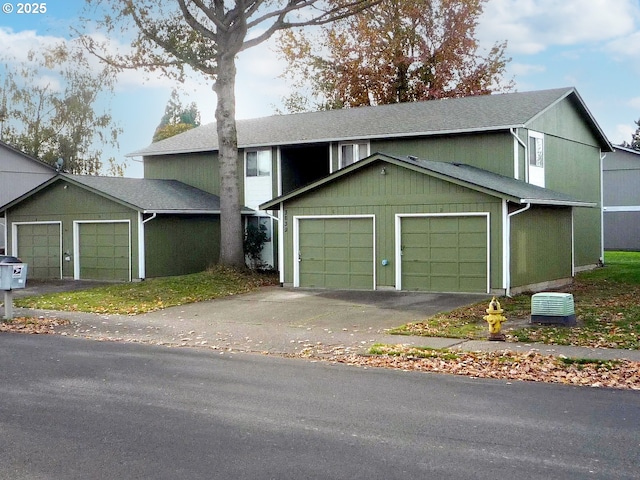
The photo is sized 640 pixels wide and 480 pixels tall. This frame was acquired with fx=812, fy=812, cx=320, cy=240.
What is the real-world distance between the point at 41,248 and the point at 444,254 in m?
15.6

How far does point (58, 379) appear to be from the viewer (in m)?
10.6

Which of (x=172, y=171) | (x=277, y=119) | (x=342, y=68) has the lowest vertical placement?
(x=172, y=171)

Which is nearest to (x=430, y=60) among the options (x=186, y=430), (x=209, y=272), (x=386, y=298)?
(x=209, y=272)

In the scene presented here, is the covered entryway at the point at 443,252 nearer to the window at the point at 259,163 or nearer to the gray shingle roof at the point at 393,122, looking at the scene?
the gray shingle roof at the point at 393,122

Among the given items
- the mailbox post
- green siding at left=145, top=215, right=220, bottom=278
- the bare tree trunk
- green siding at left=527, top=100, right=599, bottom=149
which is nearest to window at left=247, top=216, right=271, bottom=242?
green siding at left=145, top=215, right=220, bottom=278

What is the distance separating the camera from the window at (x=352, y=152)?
2839 cm

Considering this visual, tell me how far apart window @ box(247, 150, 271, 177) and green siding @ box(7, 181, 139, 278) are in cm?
573

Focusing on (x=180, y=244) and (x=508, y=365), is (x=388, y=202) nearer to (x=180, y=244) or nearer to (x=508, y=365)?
(x=180, y=244)

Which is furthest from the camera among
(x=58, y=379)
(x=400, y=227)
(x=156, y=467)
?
(x=400, y=227)

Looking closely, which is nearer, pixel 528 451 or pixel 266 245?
pixel 528 451

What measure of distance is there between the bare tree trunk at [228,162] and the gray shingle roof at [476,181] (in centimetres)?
281

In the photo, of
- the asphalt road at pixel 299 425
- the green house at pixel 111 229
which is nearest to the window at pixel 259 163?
the green house at pixel 111 229

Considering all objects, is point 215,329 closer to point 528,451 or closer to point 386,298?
point 386,298

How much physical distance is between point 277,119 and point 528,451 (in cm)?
2882
